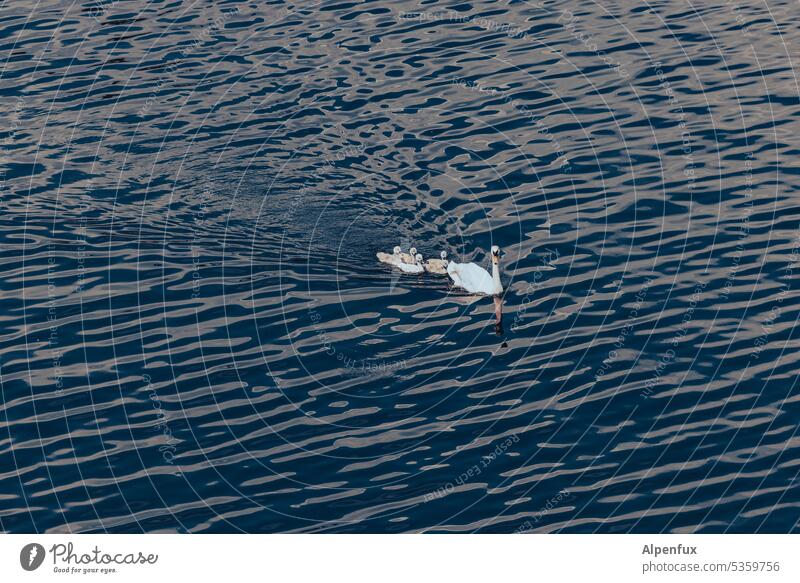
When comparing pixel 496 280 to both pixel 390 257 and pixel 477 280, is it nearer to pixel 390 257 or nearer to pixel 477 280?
pixel 477 280

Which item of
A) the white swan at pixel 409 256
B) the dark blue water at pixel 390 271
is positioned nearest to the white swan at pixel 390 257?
the white swan at pixel 409 256

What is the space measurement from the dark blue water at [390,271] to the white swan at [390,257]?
26 centimetres

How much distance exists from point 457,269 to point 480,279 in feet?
3.64

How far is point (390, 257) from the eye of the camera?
39188 mm

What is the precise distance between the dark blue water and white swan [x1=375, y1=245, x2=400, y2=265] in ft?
0.85

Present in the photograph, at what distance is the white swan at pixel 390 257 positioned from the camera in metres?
39.1

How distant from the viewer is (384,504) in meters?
30.5

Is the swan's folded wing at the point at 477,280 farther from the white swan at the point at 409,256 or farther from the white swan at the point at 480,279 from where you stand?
the white swan at the point at 409,256

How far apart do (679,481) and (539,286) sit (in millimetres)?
9222

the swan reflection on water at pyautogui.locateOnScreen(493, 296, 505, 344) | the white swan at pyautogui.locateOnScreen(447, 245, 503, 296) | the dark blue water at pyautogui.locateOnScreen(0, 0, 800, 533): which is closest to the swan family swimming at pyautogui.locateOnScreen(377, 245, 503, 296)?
the white swan at pyautogui.locateOnScreen(447, 245, 503, 296)

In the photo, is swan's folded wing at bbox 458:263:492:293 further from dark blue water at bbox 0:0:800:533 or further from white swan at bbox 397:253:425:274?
white swan at bbox 397:253:425:274

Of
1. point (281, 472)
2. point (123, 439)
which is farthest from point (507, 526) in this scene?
point (123, 439)

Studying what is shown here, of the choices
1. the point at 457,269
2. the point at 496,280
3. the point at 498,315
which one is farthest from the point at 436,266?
the point at 498,315

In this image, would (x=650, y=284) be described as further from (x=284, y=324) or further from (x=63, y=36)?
(x=63, y=36)
